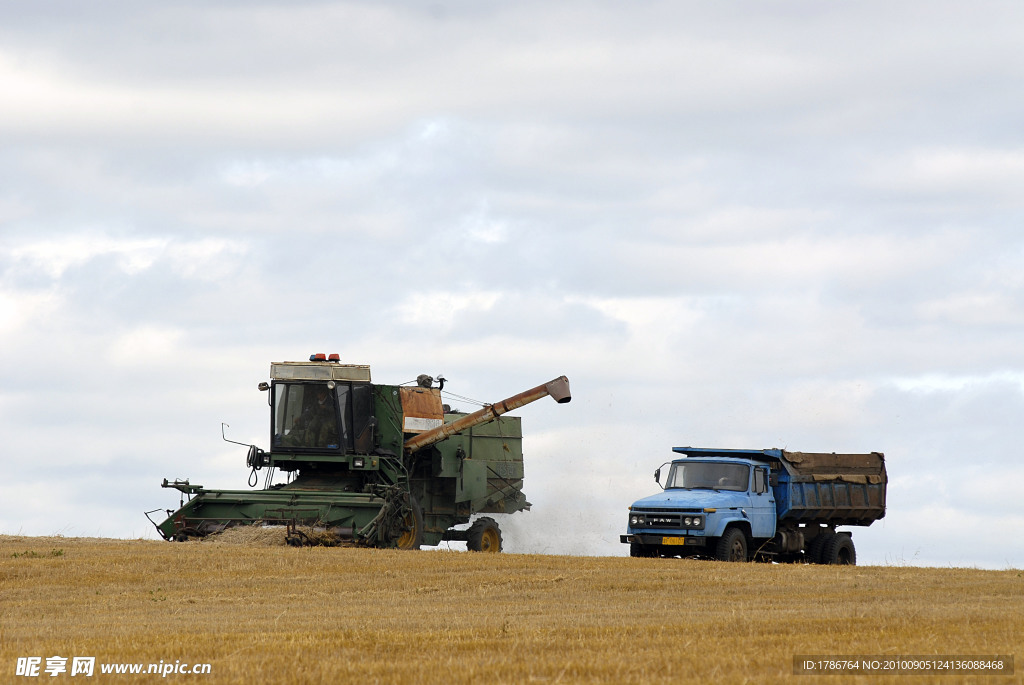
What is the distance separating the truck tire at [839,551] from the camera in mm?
29078

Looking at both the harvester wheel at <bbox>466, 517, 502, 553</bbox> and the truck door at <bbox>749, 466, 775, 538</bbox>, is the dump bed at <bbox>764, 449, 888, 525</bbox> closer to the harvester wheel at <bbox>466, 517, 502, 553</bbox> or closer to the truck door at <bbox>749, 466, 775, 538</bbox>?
the truck door at <bbox>749, 466, 775, 538</bbox>

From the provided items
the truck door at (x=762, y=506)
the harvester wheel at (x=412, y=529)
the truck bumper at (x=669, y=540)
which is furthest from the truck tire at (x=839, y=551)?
the harvester wheel at (x=412, y=529)

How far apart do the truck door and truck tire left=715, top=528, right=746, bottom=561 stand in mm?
469

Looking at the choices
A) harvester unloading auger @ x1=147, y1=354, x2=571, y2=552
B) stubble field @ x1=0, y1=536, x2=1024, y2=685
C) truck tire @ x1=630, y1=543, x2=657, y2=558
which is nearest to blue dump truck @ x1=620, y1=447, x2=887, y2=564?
truck tire @ x1=630, y1=543, x2=657, y2=558

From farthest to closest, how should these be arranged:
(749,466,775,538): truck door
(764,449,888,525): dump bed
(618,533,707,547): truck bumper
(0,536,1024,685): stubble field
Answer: (764,449,888,525): dump bed
(749,466,775,538): truck door
(618,533,707,547): truck bumper
(0,536,1024,685): stubble field

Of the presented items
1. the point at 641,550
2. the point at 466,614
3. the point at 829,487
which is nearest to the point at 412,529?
the point at 641,550

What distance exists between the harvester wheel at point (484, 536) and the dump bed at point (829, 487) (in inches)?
243

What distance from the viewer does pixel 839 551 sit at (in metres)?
29.4

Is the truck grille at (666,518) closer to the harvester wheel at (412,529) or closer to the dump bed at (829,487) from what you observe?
the dump bed at (829,487)

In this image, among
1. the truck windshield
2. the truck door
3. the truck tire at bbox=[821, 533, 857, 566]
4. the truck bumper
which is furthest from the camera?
the truck tire at bbox=[821, 533, 857, 566]

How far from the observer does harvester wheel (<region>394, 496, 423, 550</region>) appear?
27.2 metres

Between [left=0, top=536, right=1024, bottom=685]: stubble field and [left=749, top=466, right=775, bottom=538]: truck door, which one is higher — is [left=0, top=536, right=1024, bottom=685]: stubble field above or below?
below

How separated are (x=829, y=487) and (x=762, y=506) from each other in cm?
260

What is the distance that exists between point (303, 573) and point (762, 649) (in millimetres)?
10205
